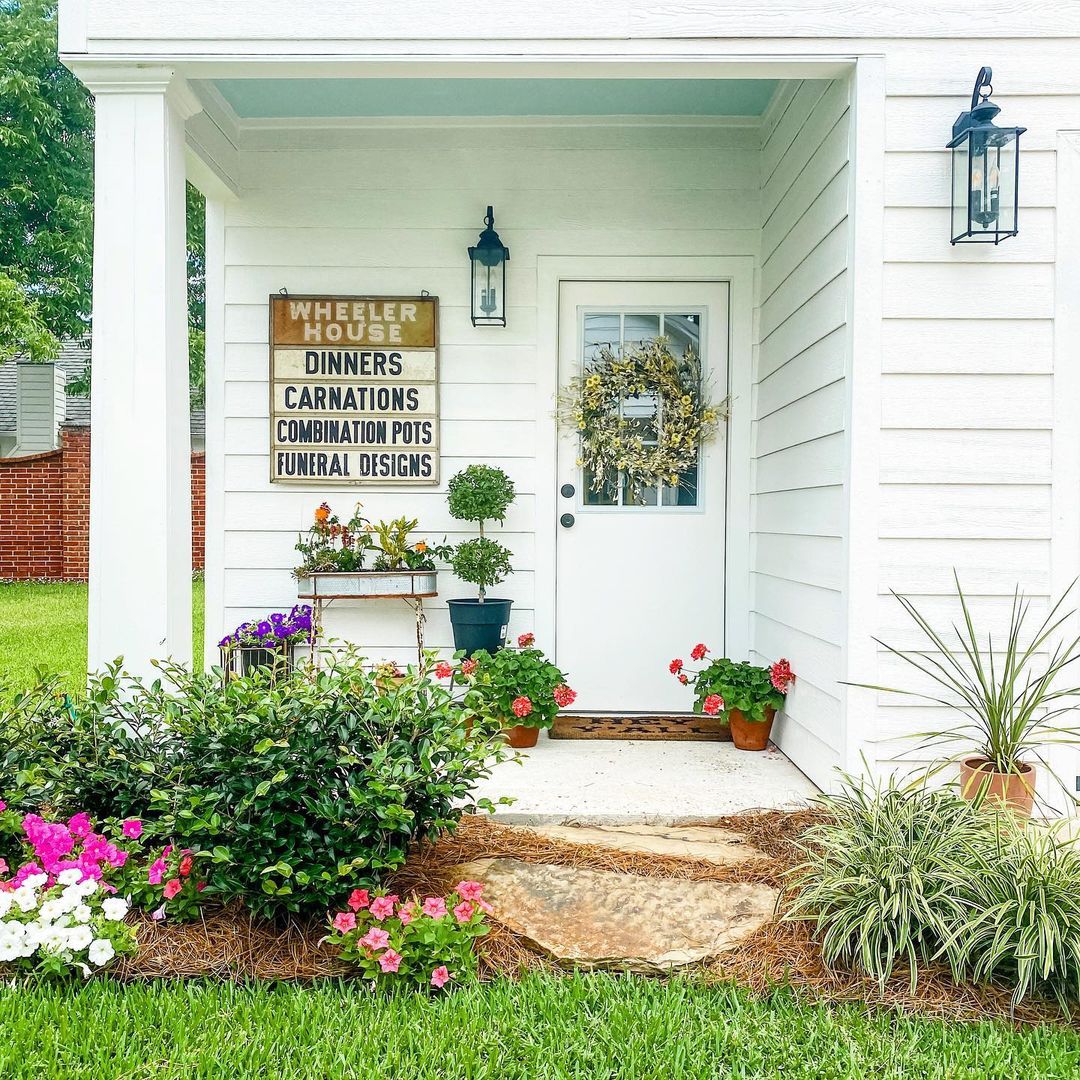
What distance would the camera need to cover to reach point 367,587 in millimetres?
4020

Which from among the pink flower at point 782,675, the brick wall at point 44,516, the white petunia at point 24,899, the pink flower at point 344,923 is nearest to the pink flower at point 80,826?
the white petunia at point 24,899

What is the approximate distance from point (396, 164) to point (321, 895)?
129 inches

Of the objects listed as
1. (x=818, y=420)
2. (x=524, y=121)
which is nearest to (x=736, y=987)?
(x=818, y=420)

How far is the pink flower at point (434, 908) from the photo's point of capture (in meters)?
2.07

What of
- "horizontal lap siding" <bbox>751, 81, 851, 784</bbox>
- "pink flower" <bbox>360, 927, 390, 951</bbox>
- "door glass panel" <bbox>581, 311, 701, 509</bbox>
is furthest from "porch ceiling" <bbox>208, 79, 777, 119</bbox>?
"pink flower" <bbox>360, 927, 390, 951</bbox>

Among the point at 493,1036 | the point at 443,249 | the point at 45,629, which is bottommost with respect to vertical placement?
the point at 493,1036

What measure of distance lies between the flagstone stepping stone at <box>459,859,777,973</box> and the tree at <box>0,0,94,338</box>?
11502 millimetres

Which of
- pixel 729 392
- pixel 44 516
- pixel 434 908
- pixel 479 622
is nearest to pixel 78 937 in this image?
pixel 434 908

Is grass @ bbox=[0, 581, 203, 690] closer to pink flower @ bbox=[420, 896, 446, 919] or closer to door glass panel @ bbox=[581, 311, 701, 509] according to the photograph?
door glass panel @ bbox=[581, 311, 701, 509]

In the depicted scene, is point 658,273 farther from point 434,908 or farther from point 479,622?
point 434,908

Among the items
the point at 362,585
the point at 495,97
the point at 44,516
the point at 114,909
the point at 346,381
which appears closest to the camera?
the point at 114,909

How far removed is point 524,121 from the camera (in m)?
4.14

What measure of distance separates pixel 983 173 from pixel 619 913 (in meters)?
2.36

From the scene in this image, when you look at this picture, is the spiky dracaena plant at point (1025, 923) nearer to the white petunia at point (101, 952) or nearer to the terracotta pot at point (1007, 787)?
the terracotta pot at point (1007, 787)
